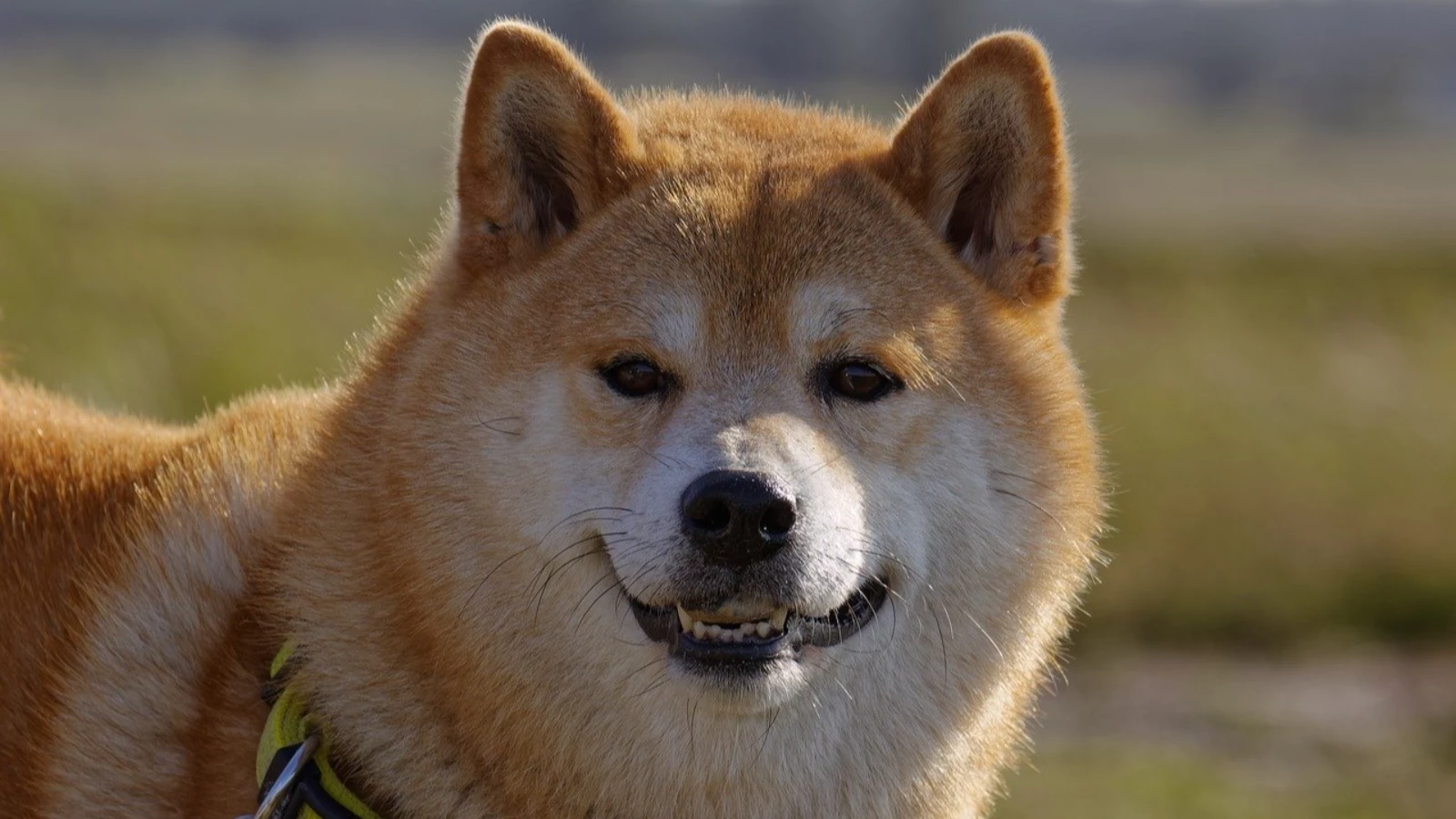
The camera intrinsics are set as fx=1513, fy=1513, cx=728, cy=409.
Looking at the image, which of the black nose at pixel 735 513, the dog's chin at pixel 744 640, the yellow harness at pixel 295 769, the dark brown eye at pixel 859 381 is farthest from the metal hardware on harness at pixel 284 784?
the dark brown eye at pixel 859 381

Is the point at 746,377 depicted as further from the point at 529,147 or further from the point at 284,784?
the point at 284,784

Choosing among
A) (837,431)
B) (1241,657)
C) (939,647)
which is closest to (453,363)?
(837,431)

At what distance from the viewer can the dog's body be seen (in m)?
3.25

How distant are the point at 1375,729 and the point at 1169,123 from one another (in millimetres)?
49132

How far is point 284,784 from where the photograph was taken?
3.04 meters

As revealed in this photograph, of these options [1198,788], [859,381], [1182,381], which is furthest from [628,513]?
[1182,381]

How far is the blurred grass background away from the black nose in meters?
1.41

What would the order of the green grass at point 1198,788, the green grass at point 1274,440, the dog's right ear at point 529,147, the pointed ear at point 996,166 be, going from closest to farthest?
1. the dog's right ear at point 529,147
2. the pointed ear at point 996,166
3. the green grass at point 1198,788
4. the green grass at point 1274,440

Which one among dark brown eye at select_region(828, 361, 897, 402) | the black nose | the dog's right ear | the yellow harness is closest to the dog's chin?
the black nose

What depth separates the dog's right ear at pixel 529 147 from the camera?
11.5 feet

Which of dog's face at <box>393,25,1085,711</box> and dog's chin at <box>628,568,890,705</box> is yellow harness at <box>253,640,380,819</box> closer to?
dog's face at <box>393,25,1085,711</box>

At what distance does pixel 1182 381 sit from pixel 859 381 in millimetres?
12334

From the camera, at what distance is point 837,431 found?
338 centimetres

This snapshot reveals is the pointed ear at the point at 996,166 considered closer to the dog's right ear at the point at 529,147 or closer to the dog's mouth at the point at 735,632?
the dog's right ear at the point at 529,147
